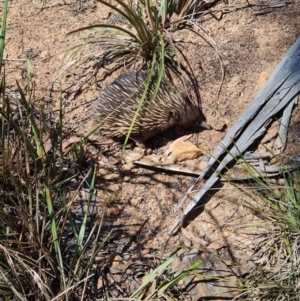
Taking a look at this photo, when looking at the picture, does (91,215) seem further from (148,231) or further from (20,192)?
(20,192)

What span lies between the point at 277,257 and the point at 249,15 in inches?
75.0

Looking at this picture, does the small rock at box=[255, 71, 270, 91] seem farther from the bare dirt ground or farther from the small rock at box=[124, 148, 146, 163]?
the small rock at box=[124, 148, 146, 163]

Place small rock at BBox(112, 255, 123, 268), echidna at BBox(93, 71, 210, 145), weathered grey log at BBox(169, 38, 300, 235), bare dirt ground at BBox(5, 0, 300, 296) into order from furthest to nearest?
1. echidna at BBox(93, 71, 210, 145)
2. weathered grey log at BBox(169, 38, 300, 235)
3. bare dirt ground at BBox(5, 0, 300, 296)
4. small rock at BBox(112, 255, 123, 268)

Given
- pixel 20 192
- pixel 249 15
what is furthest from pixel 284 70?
pixel 20 192

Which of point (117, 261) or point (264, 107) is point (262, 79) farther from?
point (117, 261)

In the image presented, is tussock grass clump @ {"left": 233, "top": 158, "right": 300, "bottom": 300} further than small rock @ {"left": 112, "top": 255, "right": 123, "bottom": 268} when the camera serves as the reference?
No

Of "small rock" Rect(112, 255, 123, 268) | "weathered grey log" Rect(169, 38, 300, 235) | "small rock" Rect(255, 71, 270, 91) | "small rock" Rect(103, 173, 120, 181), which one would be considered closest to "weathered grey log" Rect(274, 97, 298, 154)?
"weathered grey log" Rect(169, 38, 300, 235)

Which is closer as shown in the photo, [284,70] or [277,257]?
[277,257]

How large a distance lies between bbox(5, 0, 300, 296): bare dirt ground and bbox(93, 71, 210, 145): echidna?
0.10 meters

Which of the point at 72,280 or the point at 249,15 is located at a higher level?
the point at 249,15

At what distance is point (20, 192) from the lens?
3105 millimetres

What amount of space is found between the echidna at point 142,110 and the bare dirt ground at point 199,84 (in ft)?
0.33

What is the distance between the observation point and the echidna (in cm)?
398

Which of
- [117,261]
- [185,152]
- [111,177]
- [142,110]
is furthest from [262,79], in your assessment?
[117,261]
